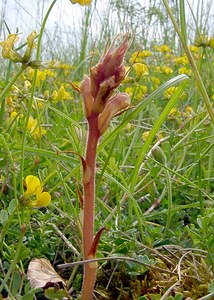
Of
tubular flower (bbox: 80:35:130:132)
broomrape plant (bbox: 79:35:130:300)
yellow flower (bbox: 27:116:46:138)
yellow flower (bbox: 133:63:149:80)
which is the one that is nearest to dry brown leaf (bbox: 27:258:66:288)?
broomrape plant (bbox: 79:35:130:300)

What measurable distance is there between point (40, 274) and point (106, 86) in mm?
427

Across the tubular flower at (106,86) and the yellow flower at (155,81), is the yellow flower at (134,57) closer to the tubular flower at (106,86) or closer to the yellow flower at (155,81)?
the tubular flower at (106,86)

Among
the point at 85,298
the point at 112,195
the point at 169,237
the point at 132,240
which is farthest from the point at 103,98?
the point at 112,195

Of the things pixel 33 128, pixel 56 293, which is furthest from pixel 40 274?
pixel 33 128

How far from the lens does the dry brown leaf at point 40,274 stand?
922 mm

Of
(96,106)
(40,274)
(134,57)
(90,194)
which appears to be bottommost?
(40,274)

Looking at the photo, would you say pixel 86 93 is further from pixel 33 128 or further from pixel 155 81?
pixel 155 81

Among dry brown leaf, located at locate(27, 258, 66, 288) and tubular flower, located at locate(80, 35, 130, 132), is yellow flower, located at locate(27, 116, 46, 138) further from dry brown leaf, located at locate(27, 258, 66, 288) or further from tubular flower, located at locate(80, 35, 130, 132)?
tubular flower, located at locate(80, 35, 130, 132)

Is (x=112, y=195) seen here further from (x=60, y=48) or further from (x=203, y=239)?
(x=60, y=48)

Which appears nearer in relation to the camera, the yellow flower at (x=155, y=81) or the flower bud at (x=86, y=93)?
the flower bud at (x=86, y=93)

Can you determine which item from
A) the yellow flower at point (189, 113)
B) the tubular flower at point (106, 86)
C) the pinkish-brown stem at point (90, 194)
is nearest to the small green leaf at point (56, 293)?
the pinkish-brown stem at point (90, 194)

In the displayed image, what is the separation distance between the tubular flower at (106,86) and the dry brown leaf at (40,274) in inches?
13.6

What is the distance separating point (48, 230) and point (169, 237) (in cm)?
28

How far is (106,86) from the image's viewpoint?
2.27ft
